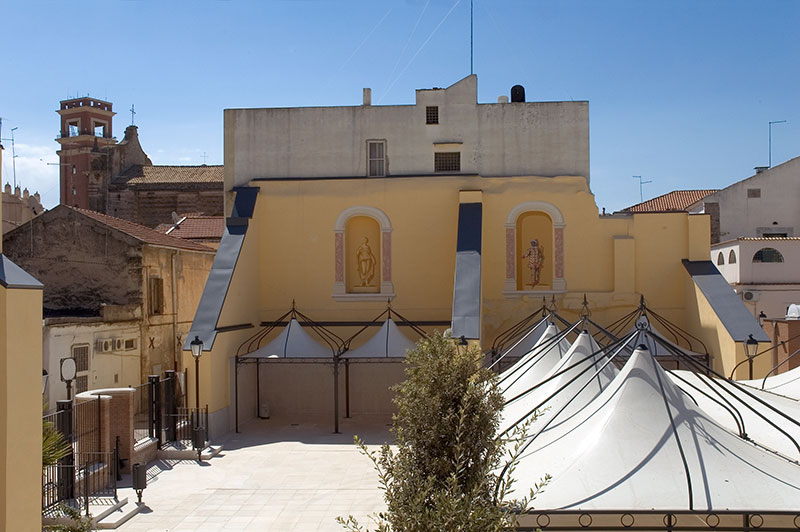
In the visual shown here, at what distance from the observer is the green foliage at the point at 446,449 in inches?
214

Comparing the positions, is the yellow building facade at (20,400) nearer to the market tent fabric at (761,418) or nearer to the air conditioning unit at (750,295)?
the market tent fabric at (761,418)

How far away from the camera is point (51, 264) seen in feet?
72.7

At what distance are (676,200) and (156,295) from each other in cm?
2801

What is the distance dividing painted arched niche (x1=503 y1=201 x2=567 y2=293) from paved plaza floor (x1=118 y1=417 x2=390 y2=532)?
245 inches

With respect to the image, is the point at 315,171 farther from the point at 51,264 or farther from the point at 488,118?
the point at 51,264

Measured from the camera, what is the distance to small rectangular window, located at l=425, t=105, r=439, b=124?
2259 cm

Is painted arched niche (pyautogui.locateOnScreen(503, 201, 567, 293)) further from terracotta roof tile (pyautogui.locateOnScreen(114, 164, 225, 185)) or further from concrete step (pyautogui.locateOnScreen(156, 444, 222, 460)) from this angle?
terracotta roof tile (pyautogui.locateOnScreen(114, 164, 225, 185))

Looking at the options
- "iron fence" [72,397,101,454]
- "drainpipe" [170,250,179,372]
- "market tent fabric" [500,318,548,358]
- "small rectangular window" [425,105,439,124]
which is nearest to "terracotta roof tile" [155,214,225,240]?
"drainpipe" [170,250,179,372]

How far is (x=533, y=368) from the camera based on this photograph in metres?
13.4

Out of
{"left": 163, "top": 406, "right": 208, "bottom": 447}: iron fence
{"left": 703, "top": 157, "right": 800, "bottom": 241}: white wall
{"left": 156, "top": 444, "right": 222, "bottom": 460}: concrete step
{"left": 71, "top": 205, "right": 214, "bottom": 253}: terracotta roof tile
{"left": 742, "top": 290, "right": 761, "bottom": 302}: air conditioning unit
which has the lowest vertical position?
{"left": 156, "top": 444, "right": 222, "bottom": 460}: concrete step

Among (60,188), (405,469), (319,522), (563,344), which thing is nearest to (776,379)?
(563,344)

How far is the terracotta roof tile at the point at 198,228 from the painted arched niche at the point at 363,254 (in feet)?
33.0

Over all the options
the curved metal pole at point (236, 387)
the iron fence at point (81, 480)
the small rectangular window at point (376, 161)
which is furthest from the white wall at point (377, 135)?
the iron fence at point (81, 480)

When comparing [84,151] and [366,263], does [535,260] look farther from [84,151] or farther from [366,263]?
[84,151]
